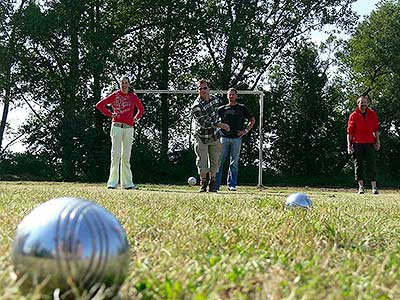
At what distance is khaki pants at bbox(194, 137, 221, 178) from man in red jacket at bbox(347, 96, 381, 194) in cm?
287

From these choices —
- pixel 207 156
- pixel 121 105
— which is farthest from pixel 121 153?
pixel 207 156

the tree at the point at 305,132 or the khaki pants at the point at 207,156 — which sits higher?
the tree at the point at 305,132

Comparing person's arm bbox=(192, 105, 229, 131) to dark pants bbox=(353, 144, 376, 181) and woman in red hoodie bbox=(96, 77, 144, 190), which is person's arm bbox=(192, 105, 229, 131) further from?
dark pants bbox=(353, 144, 376, 181)

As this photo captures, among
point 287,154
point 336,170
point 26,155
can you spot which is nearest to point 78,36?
point 26,155

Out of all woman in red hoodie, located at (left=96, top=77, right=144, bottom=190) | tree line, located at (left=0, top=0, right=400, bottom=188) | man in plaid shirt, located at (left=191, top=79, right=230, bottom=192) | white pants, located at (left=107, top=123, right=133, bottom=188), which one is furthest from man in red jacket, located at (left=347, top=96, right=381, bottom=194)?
tree line, located at (left=0, top=0, right=400, bottom=188)

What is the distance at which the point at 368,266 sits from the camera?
2.95 meters

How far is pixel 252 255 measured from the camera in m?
3.15

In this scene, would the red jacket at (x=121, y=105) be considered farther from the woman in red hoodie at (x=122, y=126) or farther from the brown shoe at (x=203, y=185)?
the brown shoe at (x=203, y=185)

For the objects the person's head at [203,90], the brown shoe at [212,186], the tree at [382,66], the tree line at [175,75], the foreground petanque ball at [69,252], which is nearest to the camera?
the foreground petanque ball at [69,252]

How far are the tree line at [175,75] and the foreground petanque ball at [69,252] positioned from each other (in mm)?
21187

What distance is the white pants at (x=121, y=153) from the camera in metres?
11.2

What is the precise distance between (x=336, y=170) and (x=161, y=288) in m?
25.0

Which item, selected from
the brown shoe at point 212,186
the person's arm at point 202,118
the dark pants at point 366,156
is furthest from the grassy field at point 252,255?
the dark pants at point 366,156

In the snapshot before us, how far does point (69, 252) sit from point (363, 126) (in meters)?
10.7
